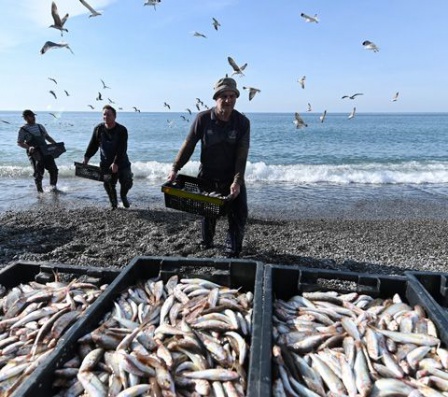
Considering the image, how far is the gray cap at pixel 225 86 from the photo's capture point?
508 cm

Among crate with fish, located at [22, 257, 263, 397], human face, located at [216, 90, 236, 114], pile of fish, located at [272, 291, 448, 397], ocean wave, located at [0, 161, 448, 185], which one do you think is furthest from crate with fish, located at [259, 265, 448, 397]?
ocean wave, located at [0, 161, 448, 185]

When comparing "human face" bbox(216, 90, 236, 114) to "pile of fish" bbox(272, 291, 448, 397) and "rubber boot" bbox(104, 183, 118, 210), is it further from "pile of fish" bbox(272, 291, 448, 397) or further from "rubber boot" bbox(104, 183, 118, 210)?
"rubber boot" bbox(104, 183, 118, 210)

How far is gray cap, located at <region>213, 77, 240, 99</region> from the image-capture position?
16.7ft

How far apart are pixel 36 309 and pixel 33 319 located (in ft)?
0.65

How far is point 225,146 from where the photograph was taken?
18.1 ft

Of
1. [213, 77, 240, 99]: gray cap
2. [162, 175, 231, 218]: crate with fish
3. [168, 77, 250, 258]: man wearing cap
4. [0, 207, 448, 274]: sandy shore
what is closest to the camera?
[213, 77, 240, 99]: gray cap

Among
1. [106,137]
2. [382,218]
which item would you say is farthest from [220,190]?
[382,218]

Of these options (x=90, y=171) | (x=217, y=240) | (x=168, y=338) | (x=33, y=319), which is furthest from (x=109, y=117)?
(x=168, y=338)

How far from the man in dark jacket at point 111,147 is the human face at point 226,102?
397 centimetres

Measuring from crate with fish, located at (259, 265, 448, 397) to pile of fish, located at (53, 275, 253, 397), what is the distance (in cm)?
29

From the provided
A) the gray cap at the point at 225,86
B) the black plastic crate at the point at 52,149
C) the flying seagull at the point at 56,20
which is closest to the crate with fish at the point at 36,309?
the gray cap at the point at 225,86

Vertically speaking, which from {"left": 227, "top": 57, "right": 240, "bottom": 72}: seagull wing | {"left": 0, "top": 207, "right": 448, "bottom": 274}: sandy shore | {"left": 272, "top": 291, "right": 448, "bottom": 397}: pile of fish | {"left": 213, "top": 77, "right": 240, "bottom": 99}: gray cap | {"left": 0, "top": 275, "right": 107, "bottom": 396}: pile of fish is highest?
{"left": 227, "top": 57, "right": 240, "bottom": 72}: seagull wing

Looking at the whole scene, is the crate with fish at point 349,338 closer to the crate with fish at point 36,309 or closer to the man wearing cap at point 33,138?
the crate with fish at point 36,309

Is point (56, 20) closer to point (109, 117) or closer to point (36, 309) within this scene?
point (109, 117)
